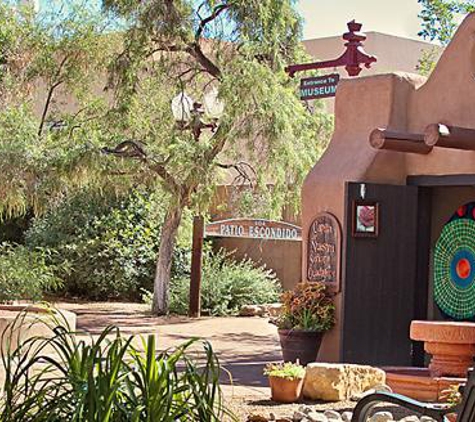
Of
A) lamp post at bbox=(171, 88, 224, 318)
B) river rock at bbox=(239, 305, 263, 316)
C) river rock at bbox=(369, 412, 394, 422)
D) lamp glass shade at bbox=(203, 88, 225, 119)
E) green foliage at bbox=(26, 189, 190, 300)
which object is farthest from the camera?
green foliage at bbox=(26, 189, 190, 300)

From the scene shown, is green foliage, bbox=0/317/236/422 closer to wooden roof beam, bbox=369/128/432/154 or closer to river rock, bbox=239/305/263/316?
wooden roof beam, bbox=369/128/432/154

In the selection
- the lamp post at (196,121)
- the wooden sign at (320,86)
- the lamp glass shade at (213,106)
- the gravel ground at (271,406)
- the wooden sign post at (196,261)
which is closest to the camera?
the gravel ground at (271,406)

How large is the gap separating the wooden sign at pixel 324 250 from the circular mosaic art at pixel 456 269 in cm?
137

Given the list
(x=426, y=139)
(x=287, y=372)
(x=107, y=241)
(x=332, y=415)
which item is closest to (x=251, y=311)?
(x=107, y=241)

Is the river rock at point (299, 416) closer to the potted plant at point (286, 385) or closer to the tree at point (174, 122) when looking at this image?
the potted plant at point (286, 385)

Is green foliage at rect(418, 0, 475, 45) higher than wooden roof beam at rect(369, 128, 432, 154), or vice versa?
green foliage at rect(418, 0, 475, 45)

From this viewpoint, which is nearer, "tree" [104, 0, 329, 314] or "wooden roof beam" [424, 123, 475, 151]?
"wooden roof beam" [424, 123, 475, 151]

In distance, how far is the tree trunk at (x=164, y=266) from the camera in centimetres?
2145

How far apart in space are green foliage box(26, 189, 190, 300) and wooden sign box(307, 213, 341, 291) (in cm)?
1122

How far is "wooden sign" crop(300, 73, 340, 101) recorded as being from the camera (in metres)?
14.7

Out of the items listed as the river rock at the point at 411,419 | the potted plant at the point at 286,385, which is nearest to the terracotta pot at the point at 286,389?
the potted plant at the point at 286,385

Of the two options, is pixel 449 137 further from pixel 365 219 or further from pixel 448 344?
pixel 448 344

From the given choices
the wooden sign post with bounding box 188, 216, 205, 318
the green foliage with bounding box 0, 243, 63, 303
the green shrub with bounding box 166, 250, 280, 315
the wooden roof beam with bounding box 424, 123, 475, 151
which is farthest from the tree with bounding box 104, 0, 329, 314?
the wooden roof beam with bounding box 424, 123, 475, 151

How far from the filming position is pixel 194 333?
711 inches
